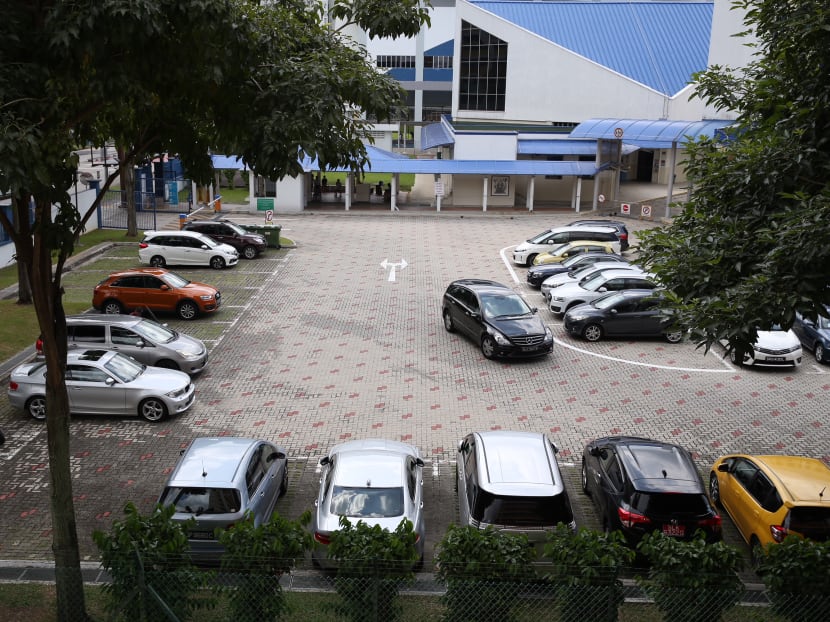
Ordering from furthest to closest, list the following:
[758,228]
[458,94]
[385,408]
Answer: [458,94] < [385,408] < [758,228]

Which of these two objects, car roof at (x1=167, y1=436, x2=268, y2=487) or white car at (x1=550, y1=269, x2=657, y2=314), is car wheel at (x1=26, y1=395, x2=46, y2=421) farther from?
white car at (x1=550, y1=269, x2=657, y2=314)

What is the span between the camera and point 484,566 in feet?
27.4

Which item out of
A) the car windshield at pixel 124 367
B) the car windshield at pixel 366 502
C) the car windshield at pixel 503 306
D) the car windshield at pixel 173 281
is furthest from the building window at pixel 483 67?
the car windshield at pixel 366 502

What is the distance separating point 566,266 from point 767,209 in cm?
1768

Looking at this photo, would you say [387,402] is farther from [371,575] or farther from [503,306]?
[371,575]

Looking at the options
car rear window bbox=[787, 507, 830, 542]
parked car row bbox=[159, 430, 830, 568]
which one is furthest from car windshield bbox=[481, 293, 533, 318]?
car rear window bbox=[787, 507, 830, 542]

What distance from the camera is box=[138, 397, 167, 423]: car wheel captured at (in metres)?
15.8

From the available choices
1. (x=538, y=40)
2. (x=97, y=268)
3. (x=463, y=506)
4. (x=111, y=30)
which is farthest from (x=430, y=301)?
(x=538, y=40)

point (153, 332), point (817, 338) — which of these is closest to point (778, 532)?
point (817, 338)

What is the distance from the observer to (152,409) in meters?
15.8

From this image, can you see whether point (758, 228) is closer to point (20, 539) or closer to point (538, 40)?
point (20, 539)

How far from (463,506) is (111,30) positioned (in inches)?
303

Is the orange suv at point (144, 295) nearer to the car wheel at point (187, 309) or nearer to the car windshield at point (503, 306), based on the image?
the car wheel at point (187, 309)

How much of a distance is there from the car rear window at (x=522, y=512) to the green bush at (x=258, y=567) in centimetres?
313
